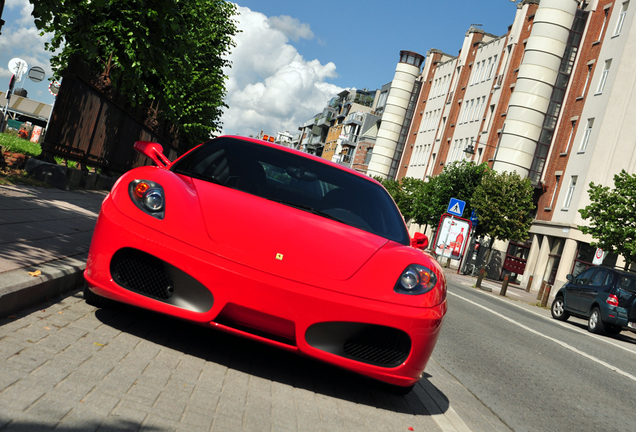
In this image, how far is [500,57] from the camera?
182 feet

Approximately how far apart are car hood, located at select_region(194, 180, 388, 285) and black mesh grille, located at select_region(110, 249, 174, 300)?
1.22 ft

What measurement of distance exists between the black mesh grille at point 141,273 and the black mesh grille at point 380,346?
1149 mm

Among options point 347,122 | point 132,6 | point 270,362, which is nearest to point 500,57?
point 132,6

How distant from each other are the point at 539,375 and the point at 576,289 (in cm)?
1130

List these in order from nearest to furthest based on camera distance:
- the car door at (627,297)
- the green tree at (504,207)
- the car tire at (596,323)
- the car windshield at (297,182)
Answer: the car windshield at (297,182), the car door at (627,297), the car tire at (596,323), the green tree at (504,207)

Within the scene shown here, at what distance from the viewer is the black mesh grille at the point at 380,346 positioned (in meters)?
4.20

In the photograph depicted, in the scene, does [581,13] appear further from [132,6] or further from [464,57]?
[132,6]

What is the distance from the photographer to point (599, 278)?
57.8 feet

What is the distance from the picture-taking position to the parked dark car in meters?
16.3

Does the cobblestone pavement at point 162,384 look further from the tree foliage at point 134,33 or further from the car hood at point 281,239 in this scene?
the tree foliage at point 134,33

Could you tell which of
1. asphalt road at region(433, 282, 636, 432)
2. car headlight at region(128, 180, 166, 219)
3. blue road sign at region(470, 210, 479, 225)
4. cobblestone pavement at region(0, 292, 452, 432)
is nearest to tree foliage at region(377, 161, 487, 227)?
blue road sign at region(470, 210, 479, 225)

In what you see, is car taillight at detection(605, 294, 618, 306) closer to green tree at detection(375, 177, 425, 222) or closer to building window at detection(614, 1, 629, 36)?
building window at detection(614, 1, 629, 36)

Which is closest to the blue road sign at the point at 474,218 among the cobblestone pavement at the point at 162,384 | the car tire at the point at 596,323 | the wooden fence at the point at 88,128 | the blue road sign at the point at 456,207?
the blue road sign at the point at 456,207

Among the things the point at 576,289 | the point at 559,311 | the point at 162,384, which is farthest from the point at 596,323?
the point at 162,384
